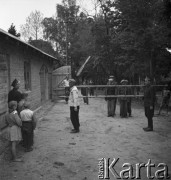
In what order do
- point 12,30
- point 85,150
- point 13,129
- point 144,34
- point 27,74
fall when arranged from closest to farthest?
point 13,129 < point 85,150 < point 27,74 < point 144,34 < point 12,30

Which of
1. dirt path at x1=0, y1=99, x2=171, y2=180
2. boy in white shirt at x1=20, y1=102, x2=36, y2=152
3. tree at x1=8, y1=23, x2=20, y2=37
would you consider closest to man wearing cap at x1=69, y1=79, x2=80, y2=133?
dirt path at x1=0, y1=99, x2=171, y2=180

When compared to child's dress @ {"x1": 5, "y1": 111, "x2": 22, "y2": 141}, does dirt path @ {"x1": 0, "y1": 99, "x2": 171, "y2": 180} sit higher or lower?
lower

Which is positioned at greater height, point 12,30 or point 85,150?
point 12,30

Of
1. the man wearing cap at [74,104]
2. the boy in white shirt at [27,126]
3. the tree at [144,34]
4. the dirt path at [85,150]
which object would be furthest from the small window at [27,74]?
the boy in white shirt at [27,126]

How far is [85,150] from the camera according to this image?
6293 mm

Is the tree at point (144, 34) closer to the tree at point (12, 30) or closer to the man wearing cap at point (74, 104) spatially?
the man wearing cap at point (74, 104)

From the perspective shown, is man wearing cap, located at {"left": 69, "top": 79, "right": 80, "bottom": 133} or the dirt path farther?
man wearing cap, located at {"left": 69, "top": 79, "right": 80, "bottom": 133}

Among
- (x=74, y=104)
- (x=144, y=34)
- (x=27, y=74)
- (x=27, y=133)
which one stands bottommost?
(x=27, y=133)

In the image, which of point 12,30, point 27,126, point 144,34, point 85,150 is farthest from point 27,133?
point 12,30

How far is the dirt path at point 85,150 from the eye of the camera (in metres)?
4.91

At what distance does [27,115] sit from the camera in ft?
20.8

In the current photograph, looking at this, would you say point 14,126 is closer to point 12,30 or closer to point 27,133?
point 27,133

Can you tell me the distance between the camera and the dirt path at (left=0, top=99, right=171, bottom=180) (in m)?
4.91

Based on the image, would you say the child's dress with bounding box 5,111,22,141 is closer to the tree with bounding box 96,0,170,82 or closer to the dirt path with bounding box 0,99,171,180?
the dirt path with bounding box 0,99,171,180
